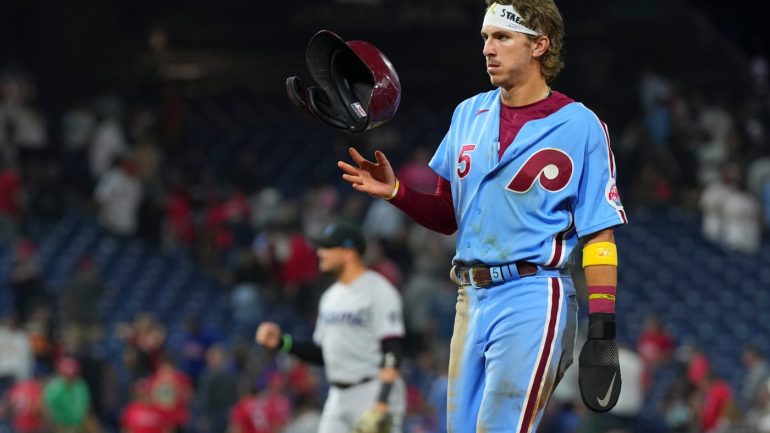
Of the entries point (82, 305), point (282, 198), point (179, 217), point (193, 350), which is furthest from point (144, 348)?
point (282, 198)

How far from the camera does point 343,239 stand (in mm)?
6496

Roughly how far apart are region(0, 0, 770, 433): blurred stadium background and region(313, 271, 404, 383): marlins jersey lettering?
2.37 metres

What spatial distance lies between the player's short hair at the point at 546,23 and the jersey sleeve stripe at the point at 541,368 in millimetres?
721

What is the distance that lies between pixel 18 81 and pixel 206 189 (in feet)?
14.0

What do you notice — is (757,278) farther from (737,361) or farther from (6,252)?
(6,252)

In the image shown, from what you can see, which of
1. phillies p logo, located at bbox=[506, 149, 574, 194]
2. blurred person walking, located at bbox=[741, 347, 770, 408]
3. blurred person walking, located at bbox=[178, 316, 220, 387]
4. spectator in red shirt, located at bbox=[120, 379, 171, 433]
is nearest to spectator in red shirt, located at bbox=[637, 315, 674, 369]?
blurred person walking, located at bbox=[741, 347, 770, 408]

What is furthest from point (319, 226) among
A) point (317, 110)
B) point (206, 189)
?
point (317, 110)

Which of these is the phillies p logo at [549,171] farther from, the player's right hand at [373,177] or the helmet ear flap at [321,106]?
the helmet ear flap at [321,106]

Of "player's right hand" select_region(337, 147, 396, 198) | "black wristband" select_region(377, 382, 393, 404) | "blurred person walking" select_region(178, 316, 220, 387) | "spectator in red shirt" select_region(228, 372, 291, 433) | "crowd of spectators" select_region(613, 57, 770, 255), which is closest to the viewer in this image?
"player's right hand" select_region(337, 147, 396, 198)

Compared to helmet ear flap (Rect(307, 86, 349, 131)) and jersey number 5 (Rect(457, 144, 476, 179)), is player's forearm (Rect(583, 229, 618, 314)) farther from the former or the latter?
helmet ear flap (Rect(307, 86, 349, 131))

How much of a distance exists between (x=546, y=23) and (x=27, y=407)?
8609 millimetres

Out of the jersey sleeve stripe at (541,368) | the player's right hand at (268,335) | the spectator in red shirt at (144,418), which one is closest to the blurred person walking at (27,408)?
the spectator in red shirt at (144,418)

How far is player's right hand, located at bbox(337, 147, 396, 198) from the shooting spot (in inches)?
125

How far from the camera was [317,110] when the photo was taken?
331 centimetres
